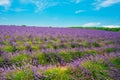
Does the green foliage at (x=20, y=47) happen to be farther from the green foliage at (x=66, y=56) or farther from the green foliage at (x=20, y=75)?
the green foliage at (x=20, y=75)

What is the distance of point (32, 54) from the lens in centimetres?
604

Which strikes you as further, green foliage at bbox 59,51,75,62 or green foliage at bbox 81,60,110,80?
green foliage at bbox 59,51,75,62

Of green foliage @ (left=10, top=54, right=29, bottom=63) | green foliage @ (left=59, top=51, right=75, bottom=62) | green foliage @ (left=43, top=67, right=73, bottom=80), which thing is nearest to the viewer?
green foliage @ (left=43, top=67, right=73, bottom=80)

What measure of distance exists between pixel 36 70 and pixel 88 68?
3.82 ft

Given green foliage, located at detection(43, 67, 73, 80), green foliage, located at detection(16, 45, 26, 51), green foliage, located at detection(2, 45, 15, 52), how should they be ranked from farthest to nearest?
1. green foliage, located at detection(16, 45, 26, 51)
2. green foliage, located at detection(2, 45, 15, 52)
3. green foliage, located at detection(43, 67, 73, 80)

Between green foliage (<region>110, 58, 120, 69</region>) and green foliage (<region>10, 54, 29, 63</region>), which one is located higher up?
green foliage (<region>110, 58, 120, 69</region>)

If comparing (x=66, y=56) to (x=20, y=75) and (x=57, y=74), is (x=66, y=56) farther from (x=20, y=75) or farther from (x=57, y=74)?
(x=20, y=75)

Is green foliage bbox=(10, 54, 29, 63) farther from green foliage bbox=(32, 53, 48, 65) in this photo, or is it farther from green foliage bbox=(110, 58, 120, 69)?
green foliage bbox=(110, 58, 120, 69)

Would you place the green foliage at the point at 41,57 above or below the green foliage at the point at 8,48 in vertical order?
below

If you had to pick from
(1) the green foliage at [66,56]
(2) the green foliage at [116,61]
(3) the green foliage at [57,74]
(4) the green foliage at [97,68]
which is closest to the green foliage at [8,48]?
(1) the green foliage at [66,56]

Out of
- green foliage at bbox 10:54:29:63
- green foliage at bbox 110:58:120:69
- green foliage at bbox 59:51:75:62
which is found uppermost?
green foliage at bbox 110:58:120:69

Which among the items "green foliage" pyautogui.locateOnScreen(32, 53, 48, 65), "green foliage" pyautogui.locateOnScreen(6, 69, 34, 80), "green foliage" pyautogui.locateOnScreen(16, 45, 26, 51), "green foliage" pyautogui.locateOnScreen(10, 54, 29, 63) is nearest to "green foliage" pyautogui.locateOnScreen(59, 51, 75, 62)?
"green foliage" pyautogui.locateOnScreen(32, 53, 48, 65)

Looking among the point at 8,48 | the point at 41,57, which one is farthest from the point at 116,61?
the point at 8,48

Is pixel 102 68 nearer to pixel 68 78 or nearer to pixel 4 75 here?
pixel 68 78
